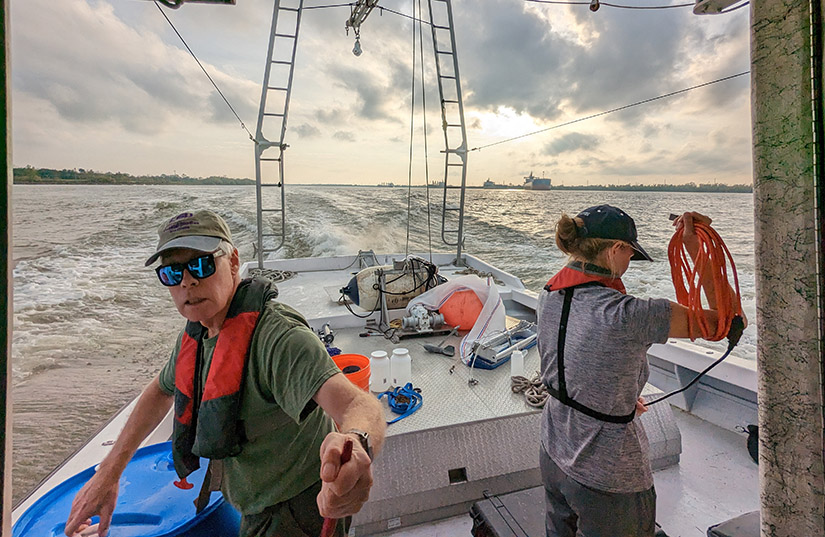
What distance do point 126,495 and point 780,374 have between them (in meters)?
1.80

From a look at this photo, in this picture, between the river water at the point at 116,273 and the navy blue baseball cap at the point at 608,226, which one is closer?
the navy blue baseball cap at the point at 608,226

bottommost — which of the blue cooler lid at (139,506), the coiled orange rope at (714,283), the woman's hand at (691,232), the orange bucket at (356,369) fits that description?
the blue cooler lid at (139,506)

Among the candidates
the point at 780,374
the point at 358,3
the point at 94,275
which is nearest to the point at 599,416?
the point at 780,374

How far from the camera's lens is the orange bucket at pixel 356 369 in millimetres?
2041

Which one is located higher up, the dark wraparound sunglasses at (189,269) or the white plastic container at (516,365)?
the dark wraparound sunglasses at (189,269)

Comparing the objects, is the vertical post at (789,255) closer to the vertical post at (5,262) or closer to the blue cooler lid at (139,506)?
the vertical post at (5,262)

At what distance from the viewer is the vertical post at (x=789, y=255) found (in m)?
0.56

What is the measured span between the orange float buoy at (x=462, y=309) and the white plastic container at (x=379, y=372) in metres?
1.20

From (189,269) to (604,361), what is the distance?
124cm

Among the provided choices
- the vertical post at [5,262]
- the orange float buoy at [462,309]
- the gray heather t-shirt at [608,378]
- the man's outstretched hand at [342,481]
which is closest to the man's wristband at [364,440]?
the man's outstretched hand at [342,481]

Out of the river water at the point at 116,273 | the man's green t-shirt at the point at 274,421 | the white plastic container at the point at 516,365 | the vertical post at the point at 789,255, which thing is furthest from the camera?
the river water at the point at 116,273

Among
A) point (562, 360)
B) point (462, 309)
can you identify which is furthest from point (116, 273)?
point (562, 360)

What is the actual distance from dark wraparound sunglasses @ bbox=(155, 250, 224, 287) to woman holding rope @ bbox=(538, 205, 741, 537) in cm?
109

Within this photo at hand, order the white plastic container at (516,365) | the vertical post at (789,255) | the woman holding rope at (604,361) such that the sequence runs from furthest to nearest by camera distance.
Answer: the white plastic container at (516,365) < the woman holding rope at (604,361) < the vertical post at (789,255)
